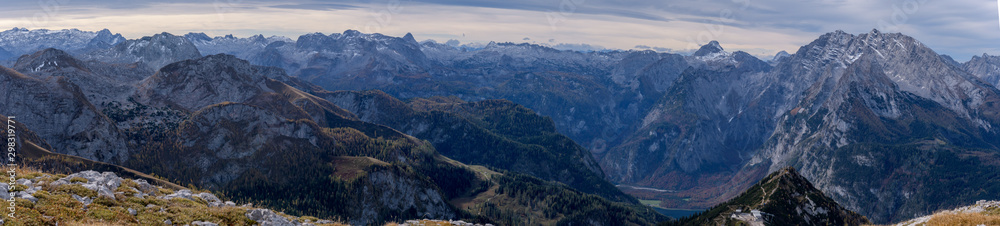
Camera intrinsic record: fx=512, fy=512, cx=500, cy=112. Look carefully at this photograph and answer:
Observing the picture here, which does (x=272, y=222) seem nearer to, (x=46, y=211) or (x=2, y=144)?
(x=46, y=211)

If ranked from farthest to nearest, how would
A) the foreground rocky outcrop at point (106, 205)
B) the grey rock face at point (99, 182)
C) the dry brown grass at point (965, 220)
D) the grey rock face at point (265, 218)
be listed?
1. the grey rock face at point (265, 218)
2. the grey rock face at point (99, 182)
3. the dry brown grass at point (965, 220)
4. the foreground rocky outcrop at point (106, 205)

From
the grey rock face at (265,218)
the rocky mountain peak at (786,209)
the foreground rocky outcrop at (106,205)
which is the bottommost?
the rocky mountain peak at (786,209)

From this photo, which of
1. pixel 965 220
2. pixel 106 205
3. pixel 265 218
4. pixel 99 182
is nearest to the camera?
pixel 965 220

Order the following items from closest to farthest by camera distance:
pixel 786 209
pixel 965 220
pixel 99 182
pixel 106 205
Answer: pixel 965 220 → pixel 106 205 → pixel 99 182 → pixel 786 209

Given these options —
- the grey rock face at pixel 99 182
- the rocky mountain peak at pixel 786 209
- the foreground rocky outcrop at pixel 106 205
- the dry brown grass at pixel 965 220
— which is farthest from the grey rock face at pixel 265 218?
the rocky mountain peak at pixel 786 209

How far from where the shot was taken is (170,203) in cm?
5316

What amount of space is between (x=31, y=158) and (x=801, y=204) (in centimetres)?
24838

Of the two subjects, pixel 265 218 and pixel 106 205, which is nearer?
pixel 106 205

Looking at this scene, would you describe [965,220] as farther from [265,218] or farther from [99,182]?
[99,182]

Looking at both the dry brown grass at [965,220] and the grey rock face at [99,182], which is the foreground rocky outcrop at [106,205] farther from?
the dry brown grass at [965,220]

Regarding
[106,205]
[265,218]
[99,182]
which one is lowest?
[265,218]

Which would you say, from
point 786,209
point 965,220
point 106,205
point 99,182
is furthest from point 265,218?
point 786,209

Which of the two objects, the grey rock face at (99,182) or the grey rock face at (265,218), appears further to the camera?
the grey rock face at (265,218)

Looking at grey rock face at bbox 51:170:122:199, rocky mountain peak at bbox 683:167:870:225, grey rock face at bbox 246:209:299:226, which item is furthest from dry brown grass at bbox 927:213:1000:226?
rocky mountain peak at bbox 683:167:870:225
